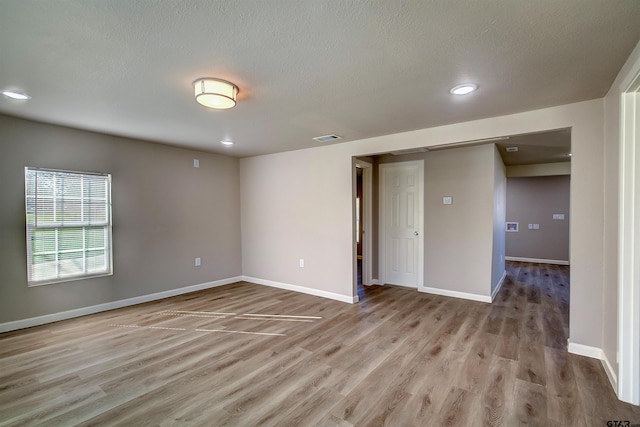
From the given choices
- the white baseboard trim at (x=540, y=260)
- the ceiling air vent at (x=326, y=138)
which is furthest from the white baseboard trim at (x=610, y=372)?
the white baseboard trim at (x=540, y=260)

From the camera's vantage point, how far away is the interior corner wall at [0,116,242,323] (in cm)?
328

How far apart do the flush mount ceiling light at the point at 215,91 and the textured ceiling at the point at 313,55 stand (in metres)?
0.08

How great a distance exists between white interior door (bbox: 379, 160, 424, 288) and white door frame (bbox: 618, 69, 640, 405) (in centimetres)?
289

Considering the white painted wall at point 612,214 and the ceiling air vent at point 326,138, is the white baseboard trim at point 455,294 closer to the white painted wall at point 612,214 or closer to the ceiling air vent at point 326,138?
the white painted wall at point 612,214

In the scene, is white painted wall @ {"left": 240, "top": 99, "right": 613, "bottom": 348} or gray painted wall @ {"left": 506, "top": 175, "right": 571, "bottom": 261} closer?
white painted wall @ {"left": 240, "top": 99, "right": 613, "bottom": 348}

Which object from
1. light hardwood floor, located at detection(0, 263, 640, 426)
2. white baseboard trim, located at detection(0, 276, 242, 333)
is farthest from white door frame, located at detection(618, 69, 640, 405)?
white baseboard trim, located at detection(0, 276, 242, 333)

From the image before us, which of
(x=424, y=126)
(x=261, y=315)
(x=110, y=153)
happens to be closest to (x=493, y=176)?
(x=424, y=126)

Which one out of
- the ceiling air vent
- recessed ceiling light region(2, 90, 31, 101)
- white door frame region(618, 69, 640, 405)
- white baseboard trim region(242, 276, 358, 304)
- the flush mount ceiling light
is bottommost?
white baseboard trim region(242, 276, 358, 304)

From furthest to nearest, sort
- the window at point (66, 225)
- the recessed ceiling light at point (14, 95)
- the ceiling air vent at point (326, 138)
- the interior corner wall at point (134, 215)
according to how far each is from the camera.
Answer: the ceiling air vent at point (326, 138) < the window at point (66, 225) < the interior corner wall at point (134, 215) < the recessed ceiling light at point (14, 95)

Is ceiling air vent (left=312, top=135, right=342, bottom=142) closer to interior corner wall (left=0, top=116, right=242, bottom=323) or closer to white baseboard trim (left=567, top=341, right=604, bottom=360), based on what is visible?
interior corner wall (left=0, top=116, right=242, bottom=323)

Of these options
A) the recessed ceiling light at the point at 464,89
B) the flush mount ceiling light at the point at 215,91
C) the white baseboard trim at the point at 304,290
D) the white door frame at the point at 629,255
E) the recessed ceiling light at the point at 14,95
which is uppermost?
the recessed ceiling light at the point at 14,95

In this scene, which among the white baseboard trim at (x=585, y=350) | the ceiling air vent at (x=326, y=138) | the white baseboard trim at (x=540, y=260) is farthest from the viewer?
the white baseboard trim at (x=540, y=260)

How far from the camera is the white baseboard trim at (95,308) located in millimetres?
3309

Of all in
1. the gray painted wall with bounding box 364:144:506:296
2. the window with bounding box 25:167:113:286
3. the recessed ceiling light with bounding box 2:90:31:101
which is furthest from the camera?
the gray painted wall with bounding box 364:144:506:296
